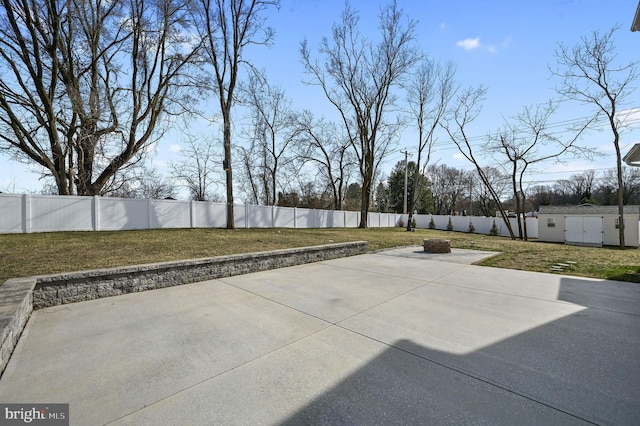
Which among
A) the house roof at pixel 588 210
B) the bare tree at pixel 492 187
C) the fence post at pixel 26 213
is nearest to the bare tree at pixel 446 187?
the bare tree at pixel 492 187

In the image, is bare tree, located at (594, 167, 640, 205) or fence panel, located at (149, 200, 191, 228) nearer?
fence panel, located at (149, 200, 191, 228)

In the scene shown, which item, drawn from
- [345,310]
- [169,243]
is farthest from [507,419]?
[169,243]

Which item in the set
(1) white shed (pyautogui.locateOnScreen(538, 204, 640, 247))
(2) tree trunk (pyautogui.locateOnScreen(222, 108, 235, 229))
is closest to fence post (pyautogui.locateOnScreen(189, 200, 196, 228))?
(2) tree trunk (pyautogui.locateOnScreen(222, 108, 235, 229))

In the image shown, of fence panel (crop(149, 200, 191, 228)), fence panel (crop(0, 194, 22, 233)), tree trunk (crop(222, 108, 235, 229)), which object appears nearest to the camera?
fence panel (crop(0, 194, 22, 233))

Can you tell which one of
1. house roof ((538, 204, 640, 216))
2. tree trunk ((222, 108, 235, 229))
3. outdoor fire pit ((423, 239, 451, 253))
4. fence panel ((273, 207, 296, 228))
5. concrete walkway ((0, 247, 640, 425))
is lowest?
concrete walkway ((0, 247, 640, 425))

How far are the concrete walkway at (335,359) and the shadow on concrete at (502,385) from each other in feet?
0.04

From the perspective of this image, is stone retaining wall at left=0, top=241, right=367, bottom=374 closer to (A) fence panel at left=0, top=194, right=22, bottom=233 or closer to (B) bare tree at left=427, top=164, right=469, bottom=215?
(A) fence panel at left=0, top=194, right=22, bottom=233

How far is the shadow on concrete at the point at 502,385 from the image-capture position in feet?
5.92

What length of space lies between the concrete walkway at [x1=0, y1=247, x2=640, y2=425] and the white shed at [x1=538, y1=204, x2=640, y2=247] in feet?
69.4

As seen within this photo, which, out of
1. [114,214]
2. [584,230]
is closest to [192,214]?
[114,214]

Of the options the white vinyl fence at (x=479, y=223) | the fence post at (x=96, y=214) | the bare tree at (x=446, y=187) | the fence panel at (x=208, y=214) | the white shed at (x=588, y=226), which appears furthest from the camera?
the bare tree at (x=446, y=187)

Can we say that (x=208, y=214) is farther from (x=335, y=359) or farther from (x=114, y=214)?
(x=335, y=359)

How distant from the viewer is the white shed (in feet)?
63.1

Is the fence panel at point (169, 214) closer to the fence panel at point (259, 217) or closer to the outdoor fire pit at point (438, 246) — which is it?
the fence panel at point (259, 217)
